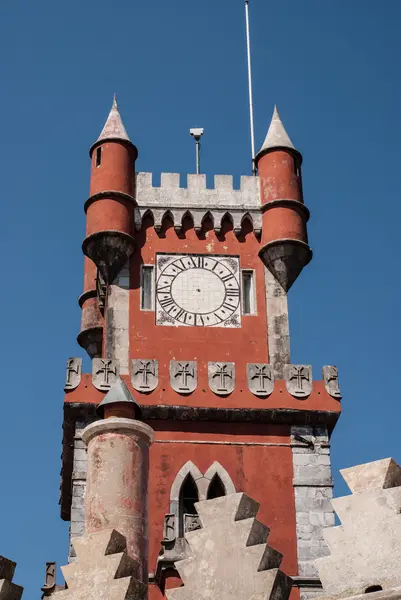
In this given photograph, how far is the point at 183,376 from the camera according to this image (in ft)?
94.2

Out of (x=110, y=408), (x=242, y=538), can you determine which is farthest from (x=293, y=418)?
(x=242, y=538)

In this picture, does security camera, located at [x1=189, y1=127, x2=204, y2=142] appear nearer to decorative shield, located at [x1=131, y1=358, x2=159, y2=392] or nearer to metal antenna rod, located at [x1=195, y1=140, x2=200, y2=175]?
metal antenna rod, located at [x1=195, y1=140, x2=200, y2=175]

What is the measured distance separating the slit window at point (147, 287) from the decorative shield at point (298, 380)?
12.5 feet

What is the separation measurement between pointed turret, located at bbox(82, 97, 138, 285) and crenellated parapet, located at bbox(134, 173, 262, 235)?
42 centimetres

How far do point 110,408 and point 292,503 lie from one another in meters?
16.1

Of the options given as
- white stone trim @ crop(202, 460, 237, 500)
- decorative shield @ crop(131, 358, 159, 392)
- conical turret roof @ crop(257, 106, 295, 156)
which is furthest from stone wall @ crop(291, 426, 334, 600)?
conical turret roof @ crop(257, 106, 295, 156)

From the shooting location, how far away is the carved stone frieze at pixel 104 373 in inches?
1111

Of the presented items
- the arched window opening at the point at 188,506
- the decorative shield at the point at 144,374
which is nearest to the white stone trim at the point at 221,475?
the arched window opening at the point at 188,506

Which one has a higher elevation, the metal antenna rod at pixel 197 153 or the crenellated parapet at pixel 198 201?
the metal antenna rod at pixel 197 153

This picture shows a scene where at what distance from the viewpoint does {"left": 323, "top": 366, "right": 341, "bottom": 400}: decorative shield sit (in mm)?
28812

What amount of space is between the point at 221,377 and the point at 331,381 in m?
2.60

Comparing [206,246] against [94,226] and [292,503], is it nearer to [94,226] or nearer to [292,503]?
[94,226]

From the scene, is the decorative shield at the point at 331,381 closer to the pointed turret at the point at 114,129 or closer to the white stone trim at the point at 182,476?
the white stone trim at the point at 182,476

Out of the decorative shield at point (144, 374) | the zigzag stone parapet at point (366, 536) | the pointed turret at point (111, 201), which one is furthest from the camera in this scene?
the pointed turret at point (111, 201)
